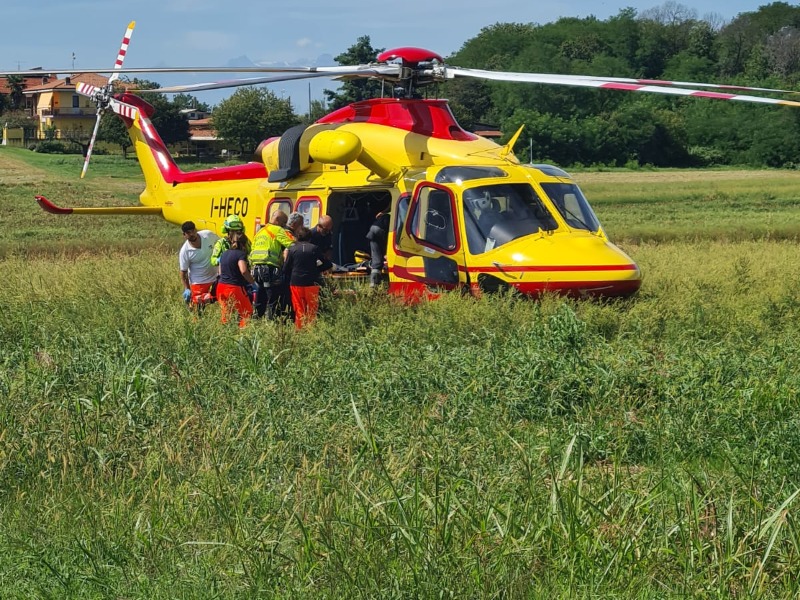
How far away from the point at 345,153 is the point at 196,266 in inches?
82.9

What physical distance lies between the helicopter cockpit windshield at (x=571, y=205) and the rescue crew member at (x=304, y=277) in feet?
8.50

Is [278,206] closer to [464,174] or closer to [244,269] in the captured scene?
[244,269]

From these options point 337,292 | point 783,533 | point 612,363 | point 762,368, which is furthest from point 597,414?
point 337,292

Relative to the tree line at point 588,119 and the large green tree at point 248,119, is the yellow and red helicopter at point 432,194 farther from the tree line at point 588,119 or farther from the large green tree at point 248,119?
the large green tree at point 248,119

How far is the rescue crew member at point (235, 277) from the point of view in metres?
10.7

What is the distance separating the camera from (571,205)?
11203 mm

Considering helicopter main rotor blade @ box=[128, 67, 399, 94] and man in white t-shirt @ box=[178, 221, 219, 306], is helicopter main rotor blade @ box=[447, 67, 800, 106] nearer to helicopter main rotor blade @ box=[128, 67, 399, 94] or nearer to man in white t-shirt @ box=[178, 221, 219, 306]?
helicopter main rotor blade @ box=[128, 67, 399, 94]

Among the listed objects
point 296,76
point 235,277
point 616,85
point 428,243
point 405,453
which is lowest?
point 405,453

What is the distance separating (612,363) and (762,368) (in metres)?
1.10

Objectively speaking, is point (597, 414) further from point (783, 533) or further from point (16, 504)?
point (16, 504)

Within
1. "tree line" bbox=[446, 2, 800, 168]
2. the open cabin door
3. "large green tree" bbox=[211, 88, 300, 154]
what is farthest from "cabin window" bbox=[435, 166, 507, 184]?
"large green tree" bbox=[211, 88, 300, 154]

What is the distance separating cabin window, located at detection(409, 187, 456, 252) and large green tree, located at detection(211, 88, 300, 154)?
5546cm

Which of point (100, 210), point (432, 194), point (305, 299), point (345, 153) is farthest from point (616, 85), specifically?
point (100, 210)

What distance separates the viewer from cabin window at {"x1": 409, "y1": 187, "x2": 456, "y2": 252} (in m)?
11.0
